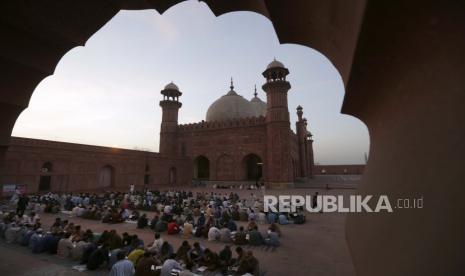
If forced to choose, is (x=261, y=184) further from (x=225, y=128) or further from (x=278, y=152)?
(x=225, y=128)

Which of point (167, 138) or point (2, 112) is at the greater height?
point (167, 138)

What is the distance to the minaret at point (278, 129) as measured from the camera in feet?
75.8

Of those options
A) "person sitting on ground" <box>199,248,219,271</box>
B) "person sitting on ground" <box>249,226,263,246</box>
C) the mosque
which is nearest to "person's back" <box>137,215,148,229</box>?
"person sitting on ground" <box>199,248,219,271</box>

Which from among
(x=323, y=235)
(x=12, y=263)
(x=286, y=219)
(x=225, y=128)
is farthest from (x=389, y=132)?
(x=225, y=128)

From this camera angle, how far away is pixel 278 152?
77.6 feet

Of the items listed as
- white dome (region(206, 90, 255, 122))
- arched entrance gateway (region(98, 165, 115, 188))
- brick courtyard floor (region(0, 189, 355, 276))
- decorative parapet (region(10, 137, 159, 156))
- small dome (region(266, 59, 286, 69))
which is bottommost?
brick courtyard floor (region(0, 189, 355, 276))

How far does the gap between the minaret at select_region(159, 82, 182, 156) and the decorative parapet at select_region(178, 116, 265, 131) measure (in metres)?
1.31

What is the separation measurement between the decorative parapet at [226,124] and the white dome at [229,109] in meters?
4.04

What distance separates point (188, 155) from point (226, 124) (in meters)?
6.85

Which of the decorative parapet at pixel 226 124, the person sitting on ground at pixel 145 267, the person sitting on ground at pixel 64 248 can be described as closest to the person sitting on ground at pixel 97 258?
the person sitting on ground at pixel 64 248

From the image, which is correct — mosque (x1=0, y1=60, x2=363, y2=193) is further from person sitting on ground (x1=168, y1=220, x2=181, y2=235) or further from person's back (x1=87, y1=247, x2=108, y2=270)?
person's back (x1=87, y1=247, x2=108, y2=270)

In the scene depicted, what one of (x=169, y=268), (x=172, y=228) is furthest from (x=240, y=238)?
(x=169, y=268)

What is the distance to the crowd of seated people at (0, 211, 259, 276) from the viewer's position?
14.8ft

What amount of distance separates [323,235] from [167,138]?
2583 centimetres
